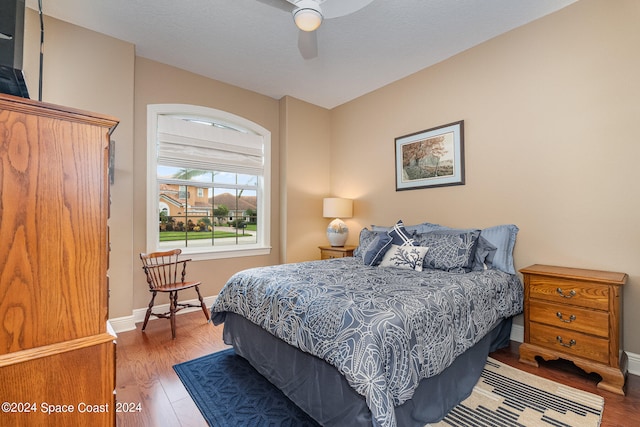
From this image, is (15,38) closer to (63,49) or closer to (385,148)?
(63,49)

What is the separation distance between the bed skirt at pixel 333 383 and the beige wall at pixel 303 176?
2.09 metres

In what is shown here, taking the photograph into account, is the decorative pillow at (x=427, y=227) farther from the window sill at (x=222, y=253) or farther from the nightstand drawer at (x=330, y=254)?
the window sill at (x=222, y=253)

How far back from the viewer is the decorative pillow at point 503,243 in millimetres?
2568

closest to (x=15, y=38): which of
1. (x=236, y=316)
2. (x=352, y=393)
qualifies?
(x=352, y=393)

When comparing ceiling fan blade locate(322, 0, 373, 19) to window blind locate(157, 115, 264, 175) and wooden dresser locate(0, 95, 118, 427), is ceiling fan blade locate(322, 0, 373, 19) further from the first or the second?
Answer: window blind locate(157, 115, 264, 175)

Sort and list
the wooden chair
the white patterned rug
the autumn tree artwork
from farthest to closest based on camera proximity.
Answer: the autumn tree artwork, the wooden chair, the white patterned rug

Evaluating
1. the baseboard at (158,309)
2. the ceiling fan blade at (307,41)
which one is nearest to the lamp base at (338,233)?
the baseboard at (158,309)

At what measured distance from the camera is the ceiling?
2.43 metres

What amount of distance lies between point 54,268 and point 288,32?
2.77 m

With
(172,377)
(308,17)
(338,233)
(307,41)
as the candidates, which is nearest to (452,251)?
(338,233)

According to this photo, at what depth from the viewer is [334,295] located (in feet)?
5.54

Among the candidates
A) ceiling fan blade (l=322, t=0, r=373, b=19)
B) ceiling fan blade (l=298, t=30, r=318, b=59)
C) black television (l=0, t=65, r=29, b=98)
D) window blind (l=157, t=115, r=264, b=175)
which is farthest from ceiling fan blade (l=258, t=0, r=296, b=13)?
window blind (l=157, t=115, r=264, b=175)

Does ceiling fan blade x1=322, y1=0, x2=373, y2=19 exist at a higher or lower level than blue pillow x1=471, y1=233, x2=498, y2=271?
higher

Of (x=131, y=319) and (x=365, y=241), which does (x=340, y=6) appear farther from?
(x=131, y=319)
